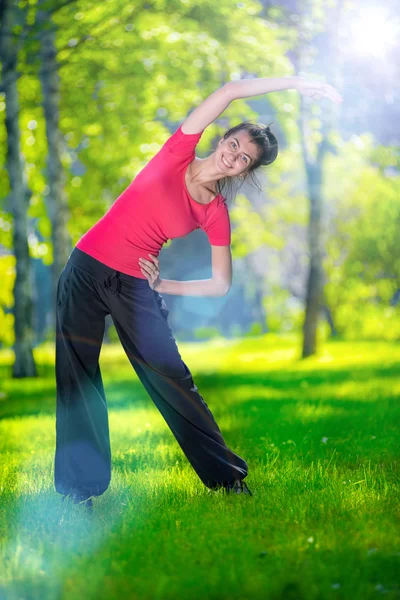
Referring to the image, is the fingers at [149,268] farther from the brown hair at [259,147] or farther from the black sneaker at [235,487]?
the black sneaker at [235,487]

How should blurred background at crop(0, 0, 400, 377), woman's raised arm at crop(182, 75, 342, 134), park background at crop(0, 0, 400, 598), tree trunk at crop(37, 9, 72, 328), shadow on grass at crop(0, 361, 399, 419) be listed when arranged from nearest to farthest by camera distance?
park background at crop(0, 0, 400, 598)
woman's raised arm at crop(182, 75, 342, 134)
shadow on grass at crop(0, 361, 399, 419)
blurred background at crop(0, 0, 400, 377)
tree trunk at crop(37, 9, 72, 328)

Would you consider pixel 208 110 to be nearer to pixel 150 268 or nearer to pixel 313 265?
pixel 150 268

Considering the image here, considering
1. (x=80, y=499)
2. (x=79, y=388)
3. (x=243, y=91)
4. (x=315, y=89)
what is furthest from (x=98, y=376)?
(x=315, y=89)

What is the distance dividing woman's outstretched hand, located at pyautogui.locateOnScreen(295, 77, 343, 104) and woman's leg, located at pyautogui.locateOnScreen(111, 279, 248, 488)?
4.29ft

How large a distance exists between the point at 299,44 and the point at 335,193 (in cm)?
787

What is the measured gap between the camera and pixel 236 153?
3.79 metres

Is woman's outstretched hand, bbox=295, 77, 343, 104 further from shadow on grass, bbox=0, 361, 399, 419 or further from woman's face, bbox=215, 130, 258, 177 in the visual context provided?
shadow on grass, bbox=0, 361, 399, 419

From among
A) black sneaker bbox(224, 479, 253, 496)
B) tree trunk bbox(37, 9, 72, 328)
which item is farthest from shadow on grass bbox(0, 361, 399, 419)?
black sneaker bbox(224, 479, 253, 496)

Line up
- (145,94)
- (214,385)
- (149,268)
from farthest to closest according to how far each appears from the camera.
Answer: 1. (145,94)
2. (214,385)
3. (149,268)

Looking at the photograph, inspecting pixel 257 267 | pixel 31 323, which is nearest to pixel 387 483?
pixel 31 323

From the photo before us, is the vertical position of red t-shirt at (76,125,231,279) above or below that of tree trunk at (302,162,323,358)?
above

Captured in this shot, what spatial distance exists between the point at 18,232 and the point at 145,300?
7967 mm

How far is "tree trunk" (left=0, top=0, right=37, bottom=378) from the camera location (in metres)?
11.0

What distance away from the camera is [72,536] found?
11.5ft
